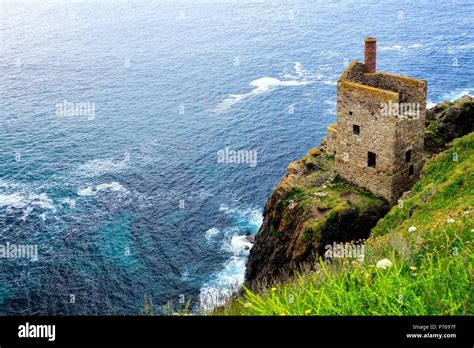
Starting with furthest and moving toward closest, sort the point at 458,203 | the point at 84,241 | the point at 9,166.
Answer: the point at 9,166 → the point at 84,241 → the point at 458,203

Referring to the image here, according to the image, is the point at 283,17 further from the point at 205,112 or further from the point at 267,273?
the point at 267,273

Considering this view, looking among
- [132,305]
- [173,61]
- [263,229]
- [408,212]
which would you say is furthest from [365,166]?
[173,61]

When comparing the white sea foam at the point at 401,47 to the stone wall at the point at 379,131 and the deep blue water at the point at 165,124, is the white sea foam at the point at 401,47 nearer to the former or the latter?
the deep blue water at the point at 165,124

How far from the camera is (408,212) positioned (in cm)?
3834

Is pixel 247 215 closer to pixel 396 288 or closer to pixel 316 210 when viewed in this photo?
pixel 316 210

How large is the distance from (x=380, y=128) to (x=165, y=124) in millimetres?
64871

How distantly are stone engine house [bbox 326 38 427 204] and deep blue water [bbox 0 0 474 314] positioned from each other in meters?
22.3

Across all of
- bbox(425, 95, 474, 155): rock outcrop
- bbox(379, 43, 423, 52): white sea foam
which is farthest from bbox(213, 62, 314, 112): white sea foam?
bbox(425, 95, 474, 155): rock outcrop

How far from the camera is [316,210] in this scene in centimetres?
4772

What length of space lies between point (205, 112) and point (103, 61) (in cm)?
4461

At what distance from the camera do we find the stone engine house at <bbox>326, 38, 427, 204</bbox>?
44.4 meters

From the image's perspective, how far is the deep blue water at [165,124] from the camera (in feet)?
221
